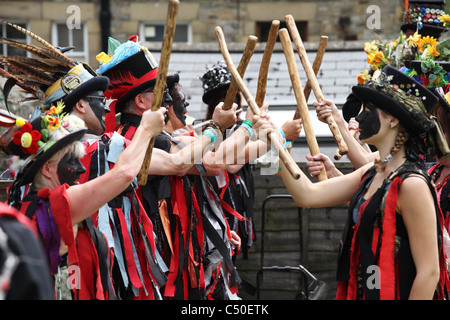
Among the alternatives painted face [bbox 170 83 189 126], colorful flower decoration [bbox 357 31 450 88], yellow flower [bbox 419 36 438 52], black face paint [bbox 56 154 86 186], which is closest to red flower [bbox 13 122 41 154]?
black face paint [bbox 56 154 86 186]

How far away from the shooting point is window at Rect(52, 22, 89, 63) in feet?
49.4

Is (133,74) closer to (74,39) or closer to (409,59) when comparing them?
(409,59)

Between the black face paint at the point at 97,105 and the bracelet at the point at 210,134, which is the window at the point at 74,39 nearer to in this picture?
the black face paint at the point at 97,105

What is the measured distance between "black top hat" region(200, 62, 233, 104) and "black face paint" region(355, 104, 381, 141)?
87.1 inches

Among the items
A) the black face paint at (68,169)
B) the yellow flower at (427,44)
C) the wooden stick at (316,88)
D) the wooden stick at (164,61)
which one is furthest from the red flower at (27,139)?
the yellow flower at (427,44)

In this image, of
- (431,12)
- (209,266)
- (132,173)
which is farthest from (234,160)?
(431,12)

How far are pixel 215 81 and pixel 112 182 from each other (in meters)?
2.59

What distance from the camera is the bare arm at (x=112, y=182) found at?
3004 mm

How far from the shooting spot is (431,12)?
5867 millimetres

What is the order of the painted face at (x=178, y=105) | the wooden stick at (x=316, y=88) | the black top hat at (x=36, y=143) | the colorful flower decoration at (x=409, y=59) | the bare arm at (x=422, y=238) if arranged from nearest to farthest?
the bare arm at (x=422, y=238)
the black top hat at (x=36, y=143)
the wooden stick at (x=316, y=88)
the colorful flower decoration at (x=409, y=59)
the painted face at (x=178, y=105)

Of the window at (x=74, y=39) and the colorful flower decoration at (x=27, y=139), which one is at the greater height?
the window at (x=74, y=39)

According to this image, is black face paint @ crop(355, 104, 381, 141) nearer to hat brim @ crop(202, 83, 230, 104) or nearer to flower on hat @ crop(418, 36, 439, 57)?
flower on hat @ crop(418, 36, 439, 57)

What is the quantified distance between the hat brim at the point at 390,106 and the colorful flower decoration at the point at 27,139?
1.44 m
